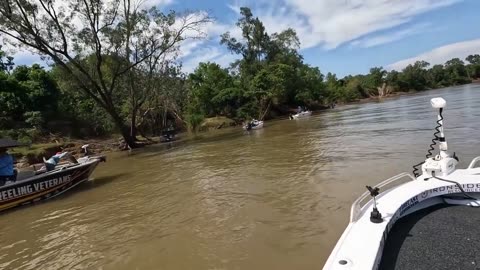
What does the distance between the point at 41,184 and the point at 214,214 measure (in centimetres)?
606

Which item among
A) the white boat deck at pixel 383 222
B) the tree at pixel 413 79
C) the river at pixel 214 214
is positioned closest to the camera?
the white boat deck at pixel 383 222

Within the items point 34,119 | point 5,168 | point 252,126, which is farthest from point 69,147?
point 5,168

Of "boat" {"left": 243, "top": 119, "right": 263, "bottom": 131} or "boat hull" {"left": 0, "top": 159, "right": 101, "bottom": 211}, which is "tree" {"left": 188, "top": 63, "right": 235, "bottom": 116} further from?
"boat hull" {"left": 0, "top": 159, "right": 101, "bottom": 211}

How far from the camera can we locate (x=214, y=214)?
7426 mm

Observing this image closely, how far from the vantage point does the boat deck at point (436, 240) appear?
347cm

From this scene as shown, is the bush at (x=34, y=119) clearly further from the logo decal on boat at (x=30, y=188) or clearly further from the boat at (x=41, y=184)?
the logo decal on boat at (x=30, y=188)

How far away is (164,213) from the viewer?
795 cm

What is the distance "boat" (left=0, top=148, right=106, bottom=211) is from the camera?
9791 millimetres

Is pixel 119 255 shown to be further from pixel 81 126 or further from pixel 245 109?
pixel 245 109

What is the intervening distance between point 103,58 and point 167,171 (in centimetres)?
1521

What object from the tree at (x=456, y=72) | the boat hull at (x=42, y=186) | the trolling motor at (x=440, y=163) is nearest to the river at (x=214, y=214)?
the boat hull at (x=42, y=186)

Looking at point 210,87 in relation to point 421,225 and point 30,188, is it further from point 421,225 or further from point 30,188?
point 421,225

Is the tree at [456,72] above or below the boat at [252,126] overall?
above

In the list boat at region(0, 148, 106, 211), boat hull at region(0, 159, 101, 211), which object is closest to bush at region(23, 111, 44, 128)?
boat at region(0, 148, 106, 211)
